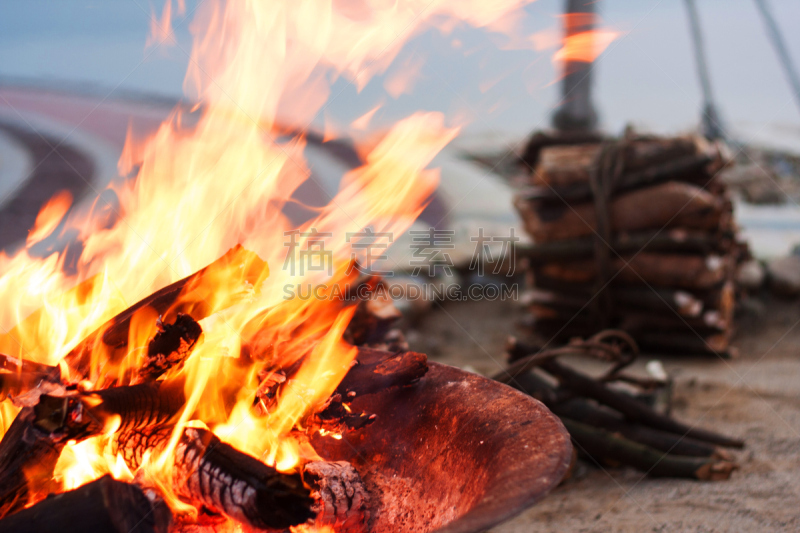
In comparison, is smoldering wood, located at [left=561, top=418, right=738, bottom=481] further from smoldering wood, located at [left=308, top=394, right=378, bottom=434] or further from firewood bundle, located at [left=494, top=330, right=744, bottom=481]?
smoldering wood, located at [left=308, top=394, right=378, bottom=434]

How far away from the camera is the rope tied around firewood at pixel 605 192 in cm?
377

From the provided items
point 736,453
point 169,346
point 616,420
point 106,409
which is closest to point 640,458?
point 616,420

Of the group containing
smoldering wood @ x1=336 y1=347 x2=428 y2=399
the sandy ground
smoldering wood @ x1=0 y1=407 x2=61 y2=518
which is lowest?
the sandy ground

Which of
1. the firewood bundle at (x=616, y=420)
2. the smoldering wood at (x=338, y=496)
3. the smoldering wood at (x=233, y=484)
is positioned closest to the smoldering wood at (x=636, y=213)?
the firewood bundle at (x=616, y=420)

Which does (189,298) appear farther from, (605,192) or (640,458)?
(605,192)

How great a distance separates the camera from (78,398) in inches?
45.6

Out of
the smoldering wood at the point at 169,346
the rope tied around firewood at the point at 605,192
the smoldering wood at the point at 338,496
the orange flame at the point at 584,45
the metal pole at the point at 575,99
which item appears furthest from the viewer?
the metal pole at the point at 575,99

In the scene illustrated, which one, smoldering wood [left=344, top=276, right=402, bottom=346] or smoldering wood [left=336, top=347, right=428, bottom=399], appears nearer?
smoldering wood [left=336, top=347, right=428, bottom=399]

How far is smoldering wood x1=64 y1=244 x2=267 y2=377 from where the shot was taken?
1.39 meters

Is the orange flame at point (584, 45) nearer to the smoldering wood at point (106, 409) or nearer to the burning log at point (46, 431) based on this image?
the smoldering wood at point (106, 409)

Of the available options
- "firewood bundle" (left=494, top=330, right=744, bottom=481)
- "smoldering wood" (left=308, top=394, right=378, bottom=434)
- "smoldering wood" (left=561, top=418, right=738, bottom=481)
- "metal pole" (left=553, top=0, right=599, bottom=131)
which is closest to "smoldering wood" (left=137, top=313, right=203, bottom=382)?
"smoldering wood" (left=308, top=394, right=378, bottom=434)

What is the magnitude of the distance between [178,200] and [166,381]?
76 centimetres

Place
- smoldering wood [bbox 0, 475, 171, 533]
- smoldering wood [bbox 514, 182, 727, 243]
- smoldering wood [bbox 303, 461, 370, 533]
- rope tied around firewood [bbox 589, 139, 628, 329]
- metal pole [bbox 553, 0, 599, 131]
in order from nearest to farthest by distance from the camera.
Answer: smoldering wood [bbox 0, 475, 171, 533] → smoldering wood [bbox 303, 461, 370, 533] → smoldering wood [bbox 514, 182, 727, 243] → rope tied around firewood [bbox 589, 139, 628, 329] → metal pole [bbox 553, 0, 599, 131]

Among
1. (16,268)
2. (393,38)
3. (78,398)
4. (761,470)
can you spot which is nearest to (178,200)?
(16,268)
